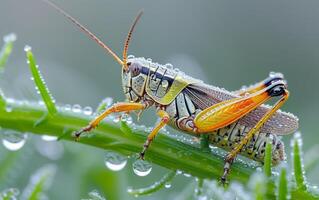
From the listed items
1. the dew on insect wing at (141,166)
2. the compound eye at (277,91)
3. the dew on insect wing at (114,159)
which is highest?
the compound eye at (277,91)

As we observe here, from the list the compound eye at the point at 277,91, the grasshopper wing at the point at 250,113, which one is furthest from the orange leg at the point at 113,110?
the compound eye at the point at 277,91

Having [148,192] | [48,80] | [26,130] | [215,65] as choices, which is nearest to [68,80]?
[48,80]

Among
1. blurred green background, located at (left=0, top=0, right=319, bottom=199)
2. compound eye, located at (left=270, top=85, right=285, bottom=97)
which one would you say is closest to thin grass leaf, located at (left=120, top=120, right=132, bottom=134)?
compound eye, located at (left=270, top=85, right=285, bottom=97)

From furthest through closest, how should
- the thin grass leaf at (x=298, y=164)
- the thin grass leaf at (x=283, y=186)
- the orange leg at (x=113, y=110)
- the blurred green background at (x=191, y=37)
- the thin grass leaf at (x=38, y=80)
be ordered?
the blurred green background at (x=191, y=37)
the orange leg at (x=113, y=110)
the thin grass leaf at (x=38, y=80)
the thin grass leaf at (x=298, y=164)
the thin grass leaf at (x=283, y=186)

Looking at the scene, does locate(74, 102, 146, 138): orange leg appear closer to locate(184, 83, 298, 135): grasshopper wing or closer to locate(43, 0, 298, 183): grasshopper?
locate(43, 0, 298, 183): grasshopper

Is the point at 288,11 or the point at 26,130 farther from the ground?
the point at 288,11

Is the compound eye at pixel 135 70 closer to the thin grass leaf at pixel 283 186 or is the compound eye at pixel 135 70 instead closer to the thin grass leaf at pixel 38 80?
the thin grass leaf at pixel 38 80

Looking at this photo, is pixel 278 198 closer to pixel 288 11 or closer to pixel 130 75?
pixel 130 75
